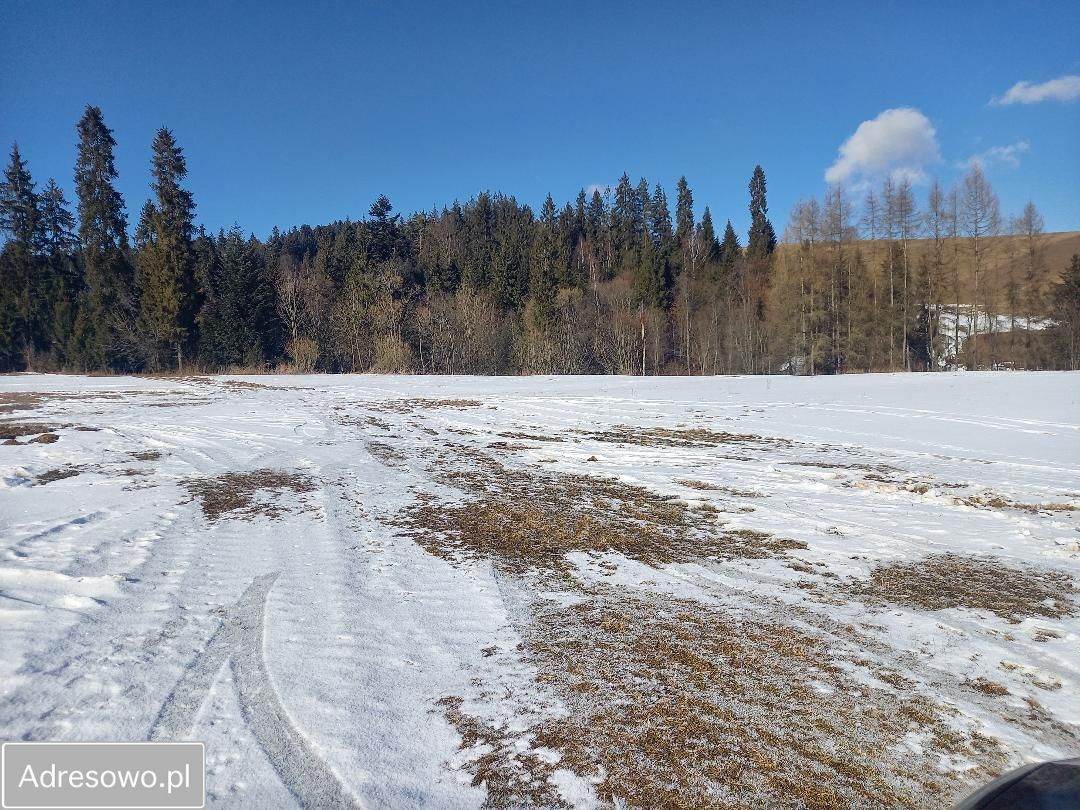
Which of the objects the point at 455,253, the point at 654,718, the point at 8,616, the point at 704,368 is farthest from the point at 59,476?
the point at 455,253

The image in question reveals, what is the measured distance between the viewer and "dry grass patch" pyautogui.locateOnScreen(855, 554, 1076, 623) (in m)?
3.88

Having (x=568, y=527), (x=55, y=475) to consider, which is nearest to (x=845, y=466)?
(x=568, y=527)

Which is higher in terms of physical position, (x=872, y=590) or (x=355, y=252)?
(x=355, y=252)

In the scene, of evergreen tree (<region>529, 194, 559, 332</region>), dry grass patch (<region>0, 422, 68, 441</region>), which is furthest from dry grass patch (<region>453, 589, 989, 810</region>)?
evergreen tree (<region>529, 194, 559, 332</region>)

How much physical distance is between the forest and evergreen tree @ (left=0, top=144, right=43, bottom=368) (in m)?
0.11

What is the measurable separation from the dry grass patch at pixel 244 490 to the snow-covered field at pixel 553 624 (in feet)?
0.19

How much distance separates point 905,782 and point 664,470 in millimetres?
6106

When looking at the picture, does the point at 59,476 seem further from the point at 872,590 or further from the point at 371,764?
the point at 872,590

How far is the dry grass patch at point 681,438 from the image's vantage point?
1055 cm

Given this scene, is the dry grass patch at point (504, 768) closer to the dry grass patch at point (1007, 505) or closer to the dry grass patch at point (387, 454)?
the dry grass patch at point (1007, 505)

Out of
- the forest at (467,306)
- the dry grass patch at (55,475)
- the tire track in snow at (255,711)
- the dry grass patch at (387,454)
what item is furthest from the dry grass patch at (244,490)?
the forest at (467,306)

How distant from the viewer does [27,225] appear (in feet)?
145

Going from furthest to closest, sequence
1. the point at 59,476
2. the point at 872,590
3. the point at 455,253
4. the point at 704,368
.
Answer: the point at 455,253, the point at 704,368, the point at 59,476, the point at 872,590

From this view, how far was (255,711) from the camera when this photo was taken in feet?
9.02
